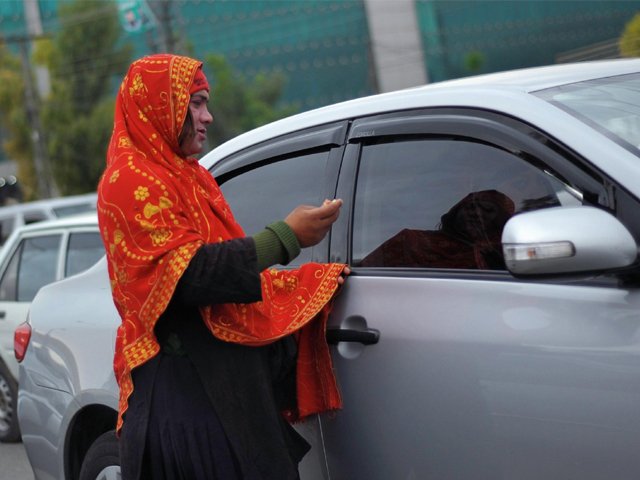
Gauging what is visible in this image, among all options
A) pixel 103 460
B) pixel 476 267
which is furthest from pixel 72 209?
pixel 476 267

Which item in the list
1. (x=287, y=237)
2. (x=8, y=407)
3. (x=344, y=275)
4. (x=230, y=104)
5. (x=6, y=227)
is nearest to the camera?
(x=287, y=237)

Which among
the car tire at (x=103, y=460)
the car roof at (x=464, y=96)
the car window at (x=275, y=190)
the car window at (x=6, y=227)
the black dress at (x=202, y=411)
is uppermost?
the car roof at (x=464, y=96)

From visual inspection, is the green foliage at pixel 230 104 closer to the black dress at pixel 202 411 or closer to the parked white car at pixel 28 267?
the parked white car at pixel 28 267

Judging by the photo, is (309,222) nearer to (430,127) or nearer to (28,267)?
(430,127)

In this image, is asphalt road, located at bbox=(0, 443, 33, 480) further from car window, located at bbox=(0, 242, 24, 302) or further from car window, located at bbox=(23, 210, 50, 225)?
car window, located at bbox=(23, 210, 50, 225)

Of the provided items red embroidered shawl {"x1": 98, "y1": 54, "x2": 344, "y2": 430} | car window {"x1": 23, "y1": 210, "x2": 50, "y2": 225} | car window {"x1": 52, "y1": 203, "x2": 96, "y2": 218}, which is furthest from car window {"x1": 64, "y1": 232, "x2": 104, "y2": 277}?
car window {"x1": 52, "y1": 203, "x2": 96, "y2": 218}

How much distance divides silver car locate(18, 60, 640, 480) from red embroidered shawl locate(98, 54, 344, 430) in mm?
96

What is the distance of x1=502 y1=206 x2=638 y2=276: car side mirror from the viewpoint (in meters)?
2.28

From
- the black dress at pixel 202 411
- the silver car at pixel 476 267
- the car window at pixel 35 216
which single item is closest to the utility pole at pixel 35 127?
the car window at pixel 35 216

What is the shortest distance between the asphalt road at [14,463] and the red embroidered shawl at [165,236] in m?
3.74

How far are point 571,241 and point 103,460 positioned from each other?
6.28 ft

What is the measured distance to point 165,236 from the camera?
2674mm

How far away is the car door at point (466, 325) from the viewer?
2385mm

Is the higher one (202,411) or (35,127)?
(35,127)
